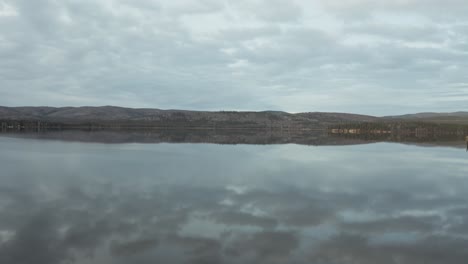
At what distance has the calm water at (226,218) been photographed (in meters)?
8.09

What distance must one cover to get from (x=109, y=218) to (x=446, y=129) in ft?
520

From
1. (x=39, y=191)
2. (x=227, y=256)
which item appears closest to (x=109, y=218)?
(x=227, y=256)

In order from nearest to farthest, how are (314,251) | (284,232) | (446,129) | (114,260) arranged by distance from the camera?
Answer: 1. (114,260)
2. (314,251)
3. (284,232)
4. (446,129)

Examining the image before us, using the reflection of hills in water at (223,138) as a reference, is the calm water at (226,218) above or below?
below

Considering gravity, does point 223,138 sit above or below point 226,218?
above

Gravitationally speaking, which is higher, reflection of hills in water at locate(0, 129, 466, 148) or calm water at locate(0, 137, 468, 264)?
reflection of hills in water at locate(0, 129, 466, 148)

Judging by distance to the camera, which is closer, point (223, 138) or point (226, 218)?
point (226, 218)

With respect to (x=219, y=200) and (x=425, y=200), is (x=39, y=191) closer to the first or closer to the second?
(x=219, y=200)

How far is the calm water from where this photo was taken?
8.09m

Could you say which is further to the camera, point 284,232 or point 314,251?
point 284,232

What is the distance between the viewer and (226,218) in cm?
1092

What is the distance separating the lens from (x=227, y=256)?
7.89m

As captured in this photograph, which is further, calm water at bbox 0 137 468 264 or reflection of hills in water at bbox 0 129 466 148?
reflection of hills in water at bbox 0 129 466 148

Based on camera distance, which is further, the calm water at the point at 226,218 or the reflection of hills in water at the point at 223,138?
the reflection of hills in water at the point at 223,138
